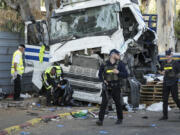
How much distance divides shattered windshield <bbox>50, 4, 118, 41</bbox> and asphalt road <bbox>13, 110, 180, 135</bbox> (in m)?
2.66

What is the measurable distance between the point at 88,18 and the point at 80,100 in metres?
2.34

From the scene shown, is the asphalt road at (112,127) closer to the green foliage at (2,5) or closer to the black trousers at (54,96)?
the black trousers at (54,96)

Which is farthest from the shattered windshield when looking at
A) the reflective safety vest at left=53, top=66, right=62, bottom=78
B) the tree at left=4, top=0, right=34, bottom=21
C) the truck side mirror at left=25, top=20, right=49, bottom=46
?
the tree at left=4, top=0, right=34, bottom=21

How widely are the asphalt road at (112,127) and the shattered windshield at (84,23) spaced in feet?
8.74

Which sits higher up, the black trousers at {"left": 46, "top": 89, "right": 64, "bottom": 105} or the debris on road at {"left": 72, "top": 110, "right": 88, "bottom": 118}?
the black trousers at {"left": 46, "top": 89, "right": 64, "bottom": 105}

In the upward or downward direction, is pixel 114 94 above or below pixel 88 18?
below

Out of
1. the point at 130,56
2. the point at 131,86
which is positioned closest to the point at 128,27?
the point at 130,56

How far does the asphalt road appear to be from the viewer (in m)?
6.58

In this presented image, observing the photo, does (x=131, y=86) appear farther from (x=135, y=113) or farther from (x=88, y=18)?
(x=88, y=18)

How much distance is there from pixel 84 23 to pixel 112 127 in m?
3.81

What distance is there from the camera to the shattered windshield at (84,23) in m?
9.84

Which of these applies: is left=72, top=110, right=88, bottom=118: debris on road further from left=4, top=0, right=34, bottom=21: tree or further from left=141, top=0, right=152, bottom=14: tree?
left=141, top=0, right=152, bottom=14: tree

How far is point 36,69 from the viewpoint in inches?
427

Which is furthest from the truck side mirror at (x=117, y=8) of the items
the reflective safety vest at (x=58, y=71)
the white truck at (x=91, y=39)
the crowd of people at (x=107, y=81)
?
the reflective safety vest at (x=58, y=71)
